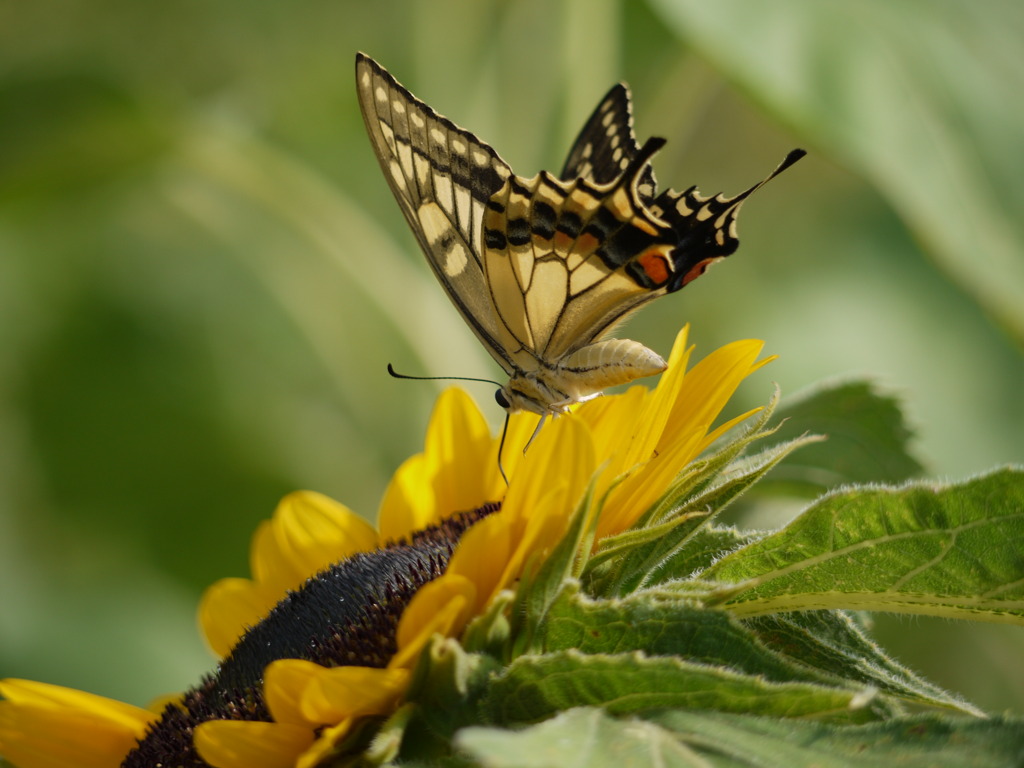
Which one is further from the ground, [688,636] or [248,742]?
[248,742]

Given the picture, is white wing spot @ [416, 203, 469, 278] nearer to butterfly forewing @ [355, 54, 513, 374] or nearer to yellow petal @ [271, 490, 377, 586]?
butterfly forewing @ [355, 54, 513, 374]

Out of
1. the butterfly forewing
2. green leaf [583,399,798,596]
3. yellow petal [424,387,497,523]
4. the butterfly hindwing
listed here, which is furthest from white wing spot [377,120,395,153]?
green leaf [583,399,798,596]

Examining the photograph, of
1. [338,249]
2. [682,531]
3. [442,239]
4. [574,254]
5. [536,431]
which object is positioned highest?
[338,249]

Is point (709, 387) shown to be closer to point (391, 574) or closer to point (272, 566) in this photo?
point (391, 574)

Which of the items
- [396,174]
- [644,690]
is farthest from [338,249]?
[644,690]

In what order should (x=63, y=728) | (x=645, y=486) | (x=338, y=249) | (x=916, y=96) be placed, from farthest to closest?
(x=338, y=249) → (x=916, y=96) → (x=63, y=728) → (x=645, y=486)

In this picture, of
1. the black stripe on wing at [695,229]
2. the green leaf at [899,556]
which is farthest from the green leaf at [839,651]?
the black stripe on wing at [695,229]
